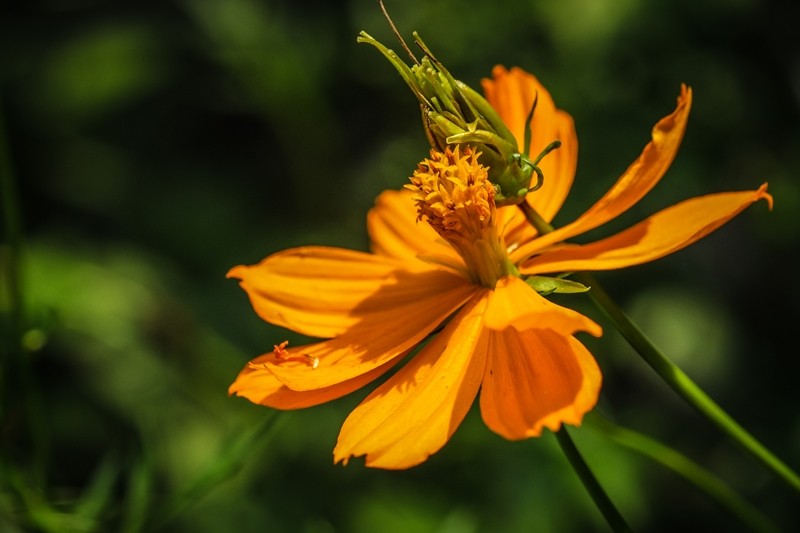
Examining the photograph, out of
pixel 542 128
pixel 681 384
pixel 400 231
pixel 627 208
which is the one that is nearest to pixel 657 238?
pixel 627 208

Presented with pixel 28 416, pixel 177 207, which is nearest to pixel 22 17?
pixel 177 207

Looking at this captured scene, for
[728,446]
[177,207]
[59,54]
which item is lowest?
[728,446]

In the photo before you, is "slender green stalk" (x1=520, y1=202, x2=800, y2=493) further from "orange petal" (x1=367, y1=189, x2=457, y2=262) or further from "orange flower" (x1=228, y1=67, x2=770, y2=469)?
"orange petal" (x1=367, y1=189, x2=457, y2=262)

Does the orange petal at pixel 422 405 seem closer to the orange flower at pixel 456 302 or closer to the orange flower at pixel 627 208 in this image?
the orange flower at pixel 456 302

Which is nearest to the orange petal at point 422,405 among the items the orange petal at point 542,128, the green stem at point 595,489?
the green stem at point 595,489

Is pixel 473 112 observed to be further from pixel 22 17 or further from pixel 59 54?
pixel 22 17

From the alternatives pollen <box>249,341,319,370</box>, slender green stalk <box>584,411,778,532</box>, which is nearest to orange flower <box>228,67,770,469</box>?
pollen <box>249,341,319,370</box>

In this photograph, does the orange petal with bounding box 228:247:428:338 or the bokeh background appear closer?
the orange petal with bounding box 228:247:428:338

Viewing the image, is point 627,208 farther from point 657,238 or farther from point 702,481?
point 702,481
